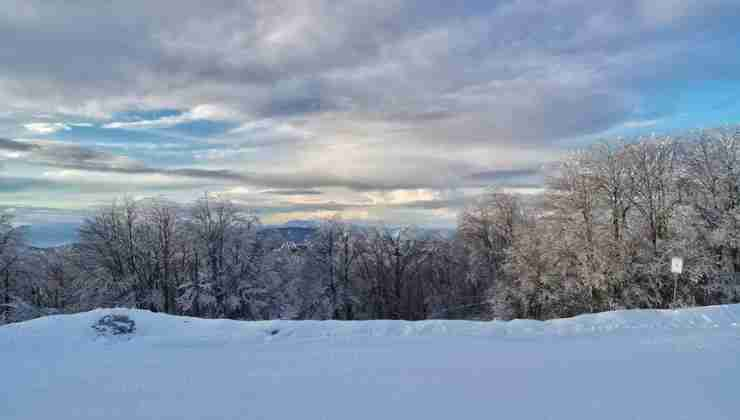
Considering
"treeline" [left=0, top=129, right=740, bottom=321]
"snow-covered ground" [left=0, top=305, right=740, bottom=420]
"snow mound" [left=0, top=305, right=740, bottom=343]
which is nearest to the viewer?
"snow-covered ground" [left=0, top=305, right=740, bottom=420]

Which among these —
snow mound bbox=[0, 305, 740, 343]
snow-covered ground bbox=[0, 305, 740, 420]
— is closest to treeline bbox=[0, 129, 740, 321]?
snow mound bbox=[0, 305, 740, 343]

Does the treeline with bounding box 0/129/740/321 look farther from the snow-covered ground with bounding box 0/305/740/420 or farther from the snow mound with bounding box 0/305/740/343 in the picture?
the snow-covered ground with bounding box 0/305/740/420


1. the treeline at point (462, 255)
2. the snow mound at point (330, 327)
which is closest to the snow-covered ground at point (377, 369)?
the snow mound at point (330, 327)

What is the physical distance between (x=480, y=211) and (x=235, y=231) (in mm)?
18413

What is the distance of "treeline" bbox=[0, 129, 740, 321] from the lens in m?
23.9

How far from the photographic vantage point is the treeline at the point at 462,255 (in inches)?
942

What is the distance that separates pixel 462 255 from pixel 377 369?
31574mm

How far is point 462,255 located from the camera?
1580 inches

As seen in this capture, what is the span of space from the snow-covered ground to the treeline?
10.1 meters

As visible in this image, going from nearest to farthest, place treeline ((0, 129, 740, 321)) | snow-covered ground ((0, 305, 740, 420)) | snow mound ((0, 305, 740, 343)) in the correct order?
snow-covered ground ((0, 305, 740, 420))
snow mound ((0, 305, 740, 343))
treeline ((0, 129, 740, 321))

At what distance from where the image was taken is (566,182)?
2706cm

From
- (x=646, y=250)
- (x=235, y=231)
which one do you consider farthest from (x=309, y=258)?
(x=646, y=250)

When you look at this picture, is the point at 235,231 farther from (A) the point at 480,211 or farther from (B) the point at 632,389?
(B) the point at 632,389

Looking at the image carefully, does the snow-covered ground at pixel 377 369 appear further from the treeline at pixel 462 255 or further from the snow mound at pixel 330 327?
the treeline at pixel 462 255
